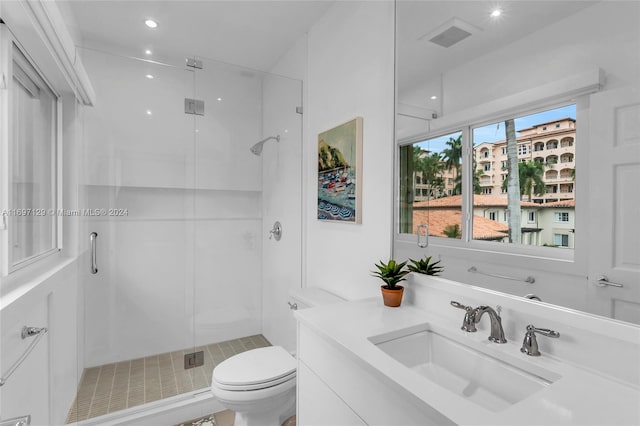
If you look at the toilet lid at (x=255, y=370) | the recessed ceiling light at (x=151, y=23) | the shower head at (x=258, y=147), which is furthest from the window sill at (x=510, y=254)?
the recessed ceiling light at (x=151, y=23)

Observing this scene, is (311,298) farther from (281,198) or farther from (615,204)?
(615,204)

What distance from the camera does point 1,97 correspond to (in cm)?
121

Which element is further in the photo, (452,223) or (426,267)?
(426,267)

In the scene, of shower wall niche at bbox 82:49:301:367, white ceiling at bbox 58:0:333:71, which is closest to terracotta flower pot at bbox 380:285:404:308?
shower wall niche at bbox 82:49:301:367

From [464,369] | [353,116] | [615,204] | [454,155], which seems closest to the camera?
[615,204]

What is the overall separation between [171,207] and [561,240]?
7.35ft

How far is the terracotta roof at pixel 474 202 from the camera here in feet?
3.50

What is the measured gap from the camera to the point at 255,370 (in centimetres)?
163

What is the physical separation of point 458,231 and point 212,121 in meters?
1.74

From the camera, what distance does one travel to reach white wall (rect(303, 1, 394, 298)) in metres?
1.59

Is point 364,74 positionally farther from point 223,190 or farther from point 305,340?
point 305,340

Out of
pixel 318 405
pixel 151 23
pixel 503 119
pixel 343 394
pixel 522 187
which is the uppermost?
pixel 151 23

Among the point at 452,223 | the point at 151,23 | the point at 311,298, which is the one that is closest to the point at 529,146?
the point at 452,223

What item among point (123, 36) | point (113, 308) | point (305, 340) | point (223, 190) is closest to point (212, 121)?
point (223, 190)
